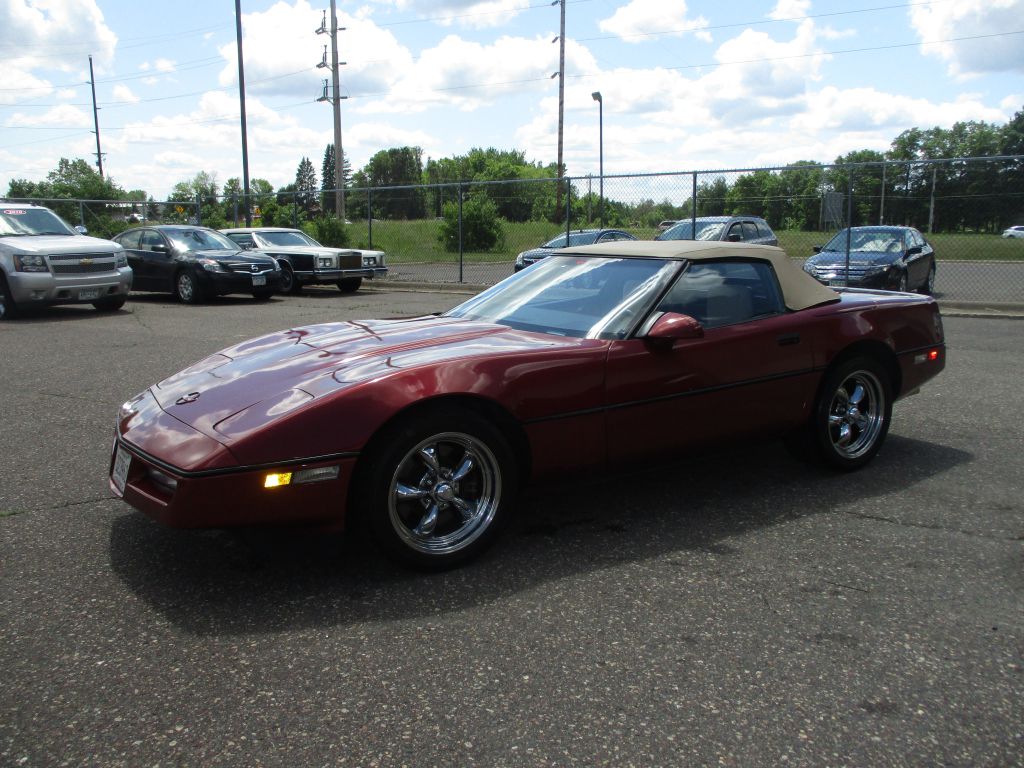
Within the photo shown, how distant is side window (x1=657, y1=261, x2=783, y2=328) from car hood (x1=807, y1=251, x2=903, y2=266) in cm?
1049

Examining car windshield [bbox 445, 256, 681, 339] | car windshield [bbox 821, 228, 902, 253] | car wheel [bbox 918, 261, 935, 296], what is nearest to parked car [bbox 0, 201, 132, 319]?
car windshield [bbox 445, 256, 681, 339]

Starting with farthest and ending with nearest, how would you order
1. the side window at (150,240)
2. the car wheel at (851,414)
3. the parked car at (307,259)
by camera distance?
the parked car at (307,259), the side window at (150,240), the car wheel at (851,414)

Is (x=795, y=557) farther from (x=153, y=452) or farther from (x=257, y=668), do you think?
(x=153, y=452)

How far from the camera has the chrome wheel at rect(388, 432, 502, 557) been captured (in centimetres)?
335

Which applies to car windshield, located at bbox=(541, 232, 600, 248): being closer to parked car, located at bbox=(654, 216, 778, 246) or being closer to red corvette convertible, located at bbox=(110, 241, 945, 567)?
parked car, located at bbox=(654, 216, 778, 246)

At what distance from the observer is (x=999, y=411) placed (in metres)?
6.30

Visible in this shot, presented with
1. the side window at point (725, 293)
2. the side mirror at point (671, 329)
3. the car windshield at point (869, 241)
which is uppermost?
the car windshield at point (869, 241)

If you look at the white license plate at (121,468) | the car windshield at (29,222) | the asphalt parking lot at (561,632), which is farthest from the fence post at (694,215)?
the white license plate at (121,468)

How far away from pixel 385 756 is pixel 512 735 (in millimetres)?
349

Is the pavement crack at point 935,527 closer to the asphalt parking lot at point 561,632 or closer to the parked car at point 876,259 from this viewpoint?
the asphalt parking lot at point 561,632

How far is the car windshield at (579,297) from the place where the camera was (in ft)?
13.4

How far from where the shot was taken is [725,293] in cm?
441

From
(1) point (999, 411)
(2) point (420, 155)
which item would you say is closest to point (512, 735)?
(1) point (999, 411)

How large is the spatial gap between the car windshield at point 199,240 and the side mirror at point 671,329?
1396 centimetres
